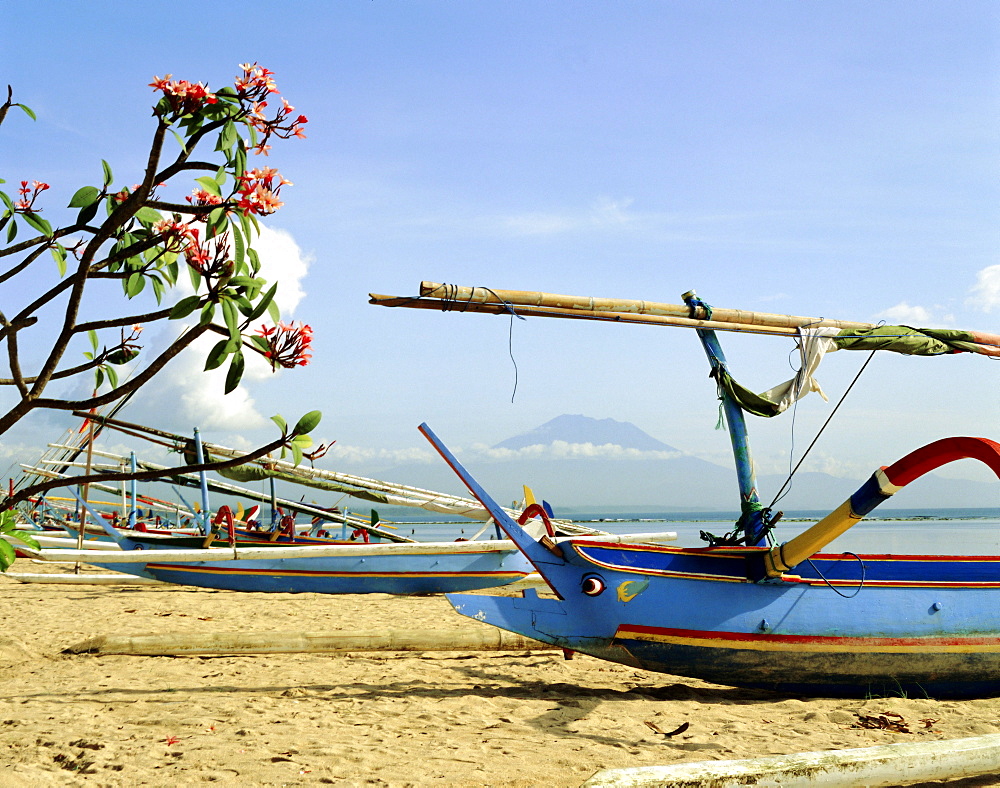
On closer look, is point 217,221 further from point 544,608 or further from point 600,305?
point 600,305

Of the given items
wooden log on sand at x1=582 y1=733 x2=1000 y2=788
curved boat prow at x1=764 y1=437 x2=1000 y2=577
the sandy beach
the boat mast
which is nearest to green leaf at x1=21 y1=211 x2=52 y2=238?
the sandy beach

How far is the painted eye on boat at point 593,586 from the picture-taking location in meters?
6.54

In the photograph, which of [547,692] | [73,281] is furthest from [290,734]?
[73,281]

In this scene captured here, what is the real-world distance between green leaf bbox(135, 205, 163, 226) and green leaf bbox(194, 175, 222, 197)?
1.70 ft

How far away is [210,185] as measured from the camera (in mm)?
2721

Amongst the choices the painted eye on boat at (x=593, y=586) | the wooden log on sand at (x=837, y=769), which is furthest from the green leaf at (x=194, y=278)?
the painted eye on boat at (x=593, y=586)

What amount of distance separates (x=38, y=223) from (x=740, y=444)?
7.14 meters

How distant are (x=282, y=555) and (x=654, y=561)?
262 inches

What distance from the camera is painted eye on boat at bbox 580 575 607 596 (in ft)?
21.5

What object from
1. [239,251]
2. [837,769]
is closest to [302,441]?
[239,251]

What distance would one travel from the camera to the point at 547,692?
6.84 meters

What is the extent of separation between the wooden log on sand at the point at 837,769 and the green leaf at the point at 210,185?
2786mm

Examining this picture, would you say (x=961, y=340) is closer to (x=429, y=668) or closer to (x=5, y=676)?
(x=429, y=668)

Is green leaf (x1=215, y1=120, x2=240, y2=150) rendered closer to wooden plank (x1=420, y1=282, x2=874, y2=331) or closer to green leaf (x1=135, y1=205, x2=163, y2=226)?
green leaf (x1=135, y1=205, x2=163, y2=226)
